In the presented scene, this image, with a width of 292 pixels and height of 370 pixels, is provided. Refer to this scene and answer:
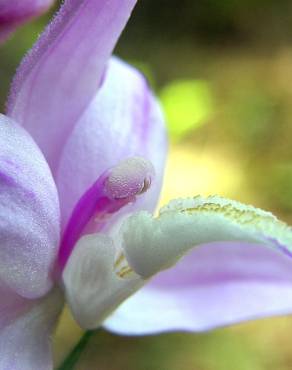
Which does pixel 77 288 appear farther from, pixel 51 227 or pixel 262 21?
pixel 262 21

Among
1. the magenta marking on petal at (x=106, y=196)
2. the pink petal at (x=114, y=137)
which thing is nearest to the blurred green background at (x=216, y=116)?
the pink petal at (x=114, y=137)

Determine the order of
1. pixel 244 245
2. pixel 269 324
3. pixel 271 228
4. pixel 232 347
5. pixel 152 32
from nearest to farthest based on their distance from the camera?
pixel 271 228 < pixel 244 245 < pixel 232 347 < pixel 269 324 < pixel 152 32

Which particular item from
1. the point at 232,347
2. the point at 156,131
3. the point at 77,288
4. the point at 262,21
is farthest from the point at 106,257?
the point at 262,21

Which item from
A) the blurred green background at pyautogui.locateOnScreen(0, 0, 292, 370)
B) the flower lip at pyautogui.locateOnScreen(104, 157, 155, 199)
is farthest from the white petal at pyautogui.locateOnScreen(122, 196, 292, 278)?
the blurred green background at pyautogui.locateOnScreen(0, 0, 292, 370)

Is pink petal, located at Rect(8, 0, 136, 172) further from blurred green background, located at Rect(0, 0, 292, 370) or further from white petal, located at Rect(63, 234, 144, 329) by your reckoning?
blurred green background, located at Rect(0, 0, 292, 370)

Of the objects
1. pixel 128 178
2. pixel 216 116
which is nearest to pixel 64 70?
pixel 128 178
